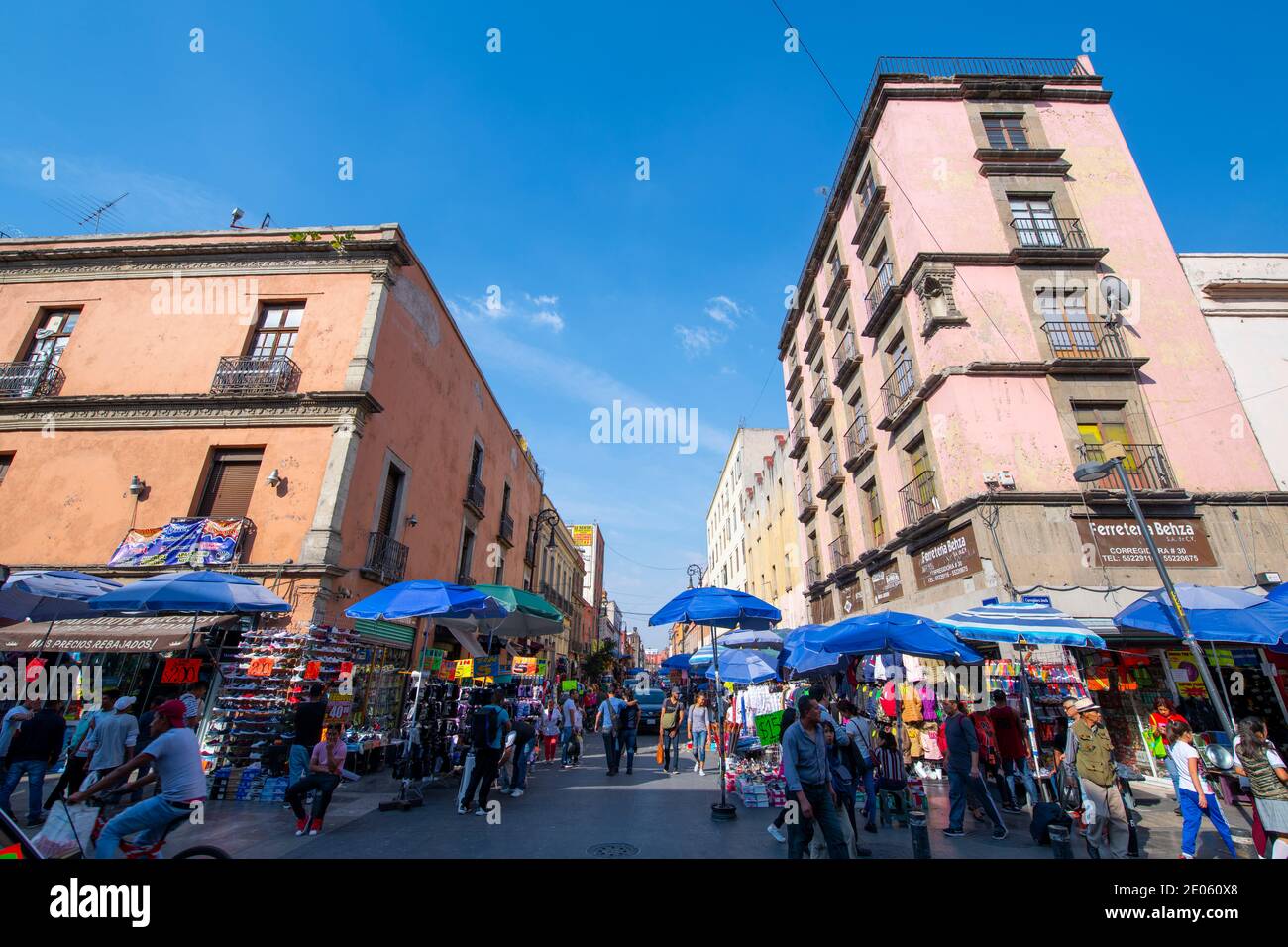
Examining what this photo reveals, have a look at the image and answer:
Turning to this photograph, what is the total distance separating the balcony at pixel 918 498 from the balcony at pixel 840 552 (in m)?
4.58

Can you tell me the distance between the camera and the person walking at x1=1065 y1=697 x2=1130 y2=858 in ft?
19.4

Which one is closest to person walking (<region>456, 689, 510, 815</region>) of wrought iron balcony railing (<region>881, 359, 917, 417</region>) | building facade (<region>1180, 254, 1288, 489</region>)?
wrought iron balcony railing (<region>881, 359, 917, 417</region>)

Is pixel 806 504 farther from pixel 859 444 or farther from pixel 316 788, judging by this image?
pixel 316 788

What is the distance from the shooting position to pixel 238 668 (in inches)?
408

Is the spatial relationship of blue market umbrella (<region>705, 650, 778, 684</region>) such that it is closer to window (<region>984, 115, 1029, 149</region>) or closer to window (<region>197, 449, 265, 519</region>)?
window (<region>197, 449, 265, 519</region>)

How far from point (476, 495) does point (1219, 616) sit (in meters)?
20.6

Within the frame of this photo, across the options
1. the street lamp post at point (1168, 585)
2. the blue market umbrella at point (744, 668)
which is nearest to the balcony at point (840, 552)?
the blue market umbrella at point (744, 668)

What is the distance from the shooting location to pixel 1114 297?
14.3m

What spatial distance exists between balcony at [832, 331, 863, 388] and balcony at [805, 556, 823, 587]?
8.01 metres

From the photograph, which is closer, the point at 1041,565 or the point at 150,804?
the point at 150,804

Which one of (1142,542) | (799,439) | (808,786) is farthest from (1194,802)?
(799,439)
